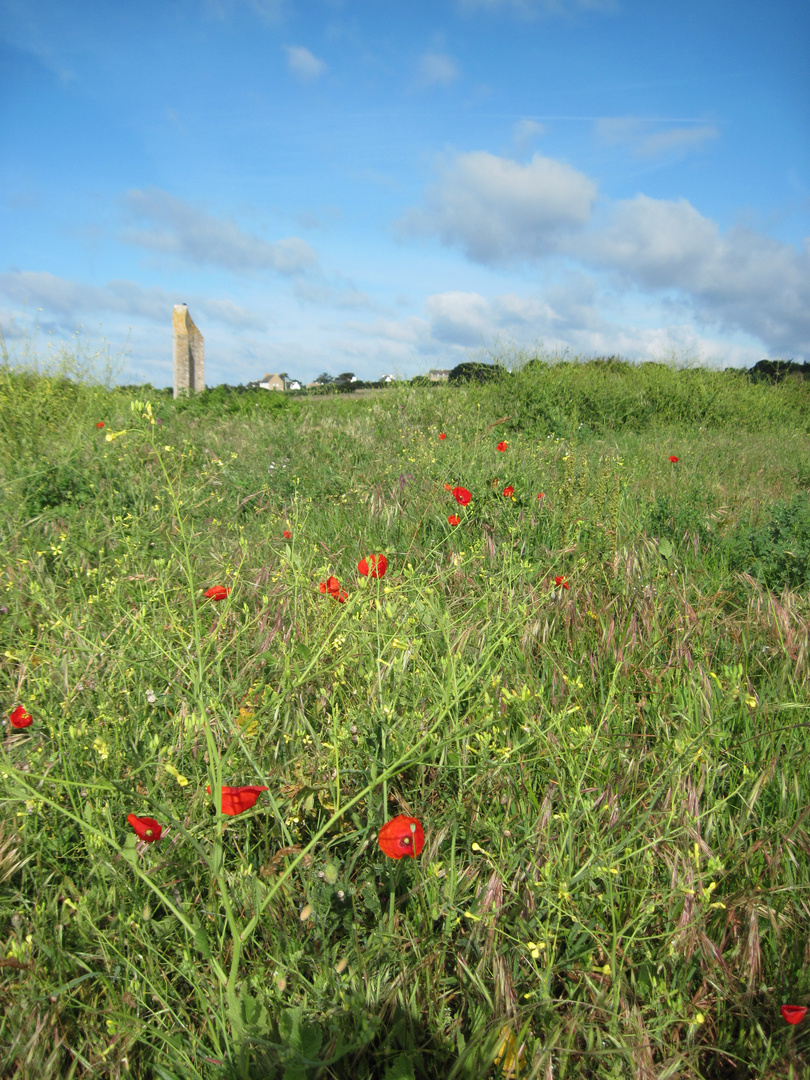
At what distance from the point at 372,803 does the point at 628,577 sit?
147 centimetres

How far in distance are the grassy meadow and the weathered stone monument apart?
10.4m

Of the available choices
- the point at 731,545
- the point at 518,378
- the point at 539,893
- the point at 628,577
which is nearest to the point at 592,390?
the point at 518,378

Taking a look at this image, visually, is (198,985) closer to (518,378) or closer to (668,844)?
(668,844)

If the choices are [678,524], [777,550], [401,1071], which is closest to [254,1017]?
[401,1071]

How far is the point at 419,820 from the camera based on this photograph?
4.54 feet

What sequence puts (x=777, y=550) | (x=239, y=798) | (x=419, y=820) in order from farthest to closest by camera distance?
(x=777, y=550) → (x=419, y=820) → (x=239, y=798)

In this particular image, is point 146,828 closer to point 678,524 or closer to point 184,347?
point 678,524

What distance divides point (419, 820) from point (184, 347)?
12.4 meters

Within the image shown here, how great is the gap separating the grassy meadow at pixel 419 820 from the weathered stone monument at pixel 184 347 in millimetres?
10444

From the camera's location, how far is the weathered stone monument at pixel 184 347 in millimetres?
11922

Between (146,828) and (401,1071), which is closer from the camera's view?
(401,1071)

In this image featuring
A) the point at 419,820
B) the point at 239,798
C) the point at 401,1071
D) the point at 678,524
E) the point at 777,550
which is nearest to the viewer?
the point at 401,1071

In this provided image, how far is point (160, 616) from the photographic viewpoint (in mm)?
2031

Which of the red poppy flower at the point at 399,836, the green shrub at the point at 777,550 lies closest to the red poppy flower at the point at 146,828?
the red poppy flower at the point at 399,836
